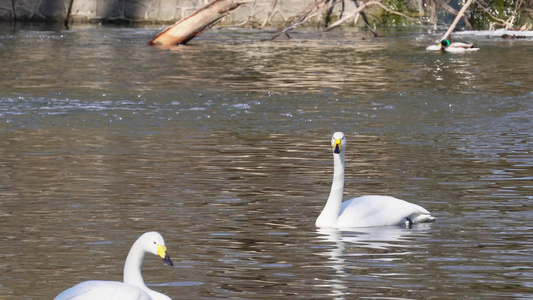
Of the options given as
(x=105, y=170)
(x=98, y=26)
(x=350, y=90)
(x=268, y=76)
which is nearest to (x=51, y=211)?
(x=105, y=170)

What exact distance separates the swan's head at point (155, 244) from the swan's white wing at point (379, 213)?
127 inches

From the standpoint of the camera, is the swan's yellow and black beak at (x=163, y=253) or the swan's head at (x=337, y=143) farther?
the swan's head at (x=337, y=143)

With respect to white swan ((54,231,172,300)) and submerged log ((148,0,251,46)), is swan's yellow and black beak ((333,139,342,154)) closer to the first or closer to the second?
white swan ((54,231,172,300))

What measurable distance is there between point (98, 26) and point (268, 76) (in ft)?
48.9

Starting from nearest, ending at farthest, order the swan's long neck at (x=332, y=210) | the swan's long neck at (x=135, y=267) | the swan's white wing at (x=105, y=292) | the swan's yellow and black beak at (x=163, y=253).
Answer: the swan's white wing at (x=105, y=292) < the swan's yellow and black beak at (x=163, y=253) < the swan's long neck at (x=135, y=267) < the swan's long neck at (x=332, y=210)

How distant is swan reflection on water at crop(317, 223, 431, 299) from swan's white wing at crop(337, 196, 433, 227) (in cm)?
6

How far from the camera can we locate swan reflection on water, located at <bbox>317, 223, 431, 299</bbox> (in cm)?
786

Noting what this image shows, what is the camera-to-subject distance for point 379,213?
960cm

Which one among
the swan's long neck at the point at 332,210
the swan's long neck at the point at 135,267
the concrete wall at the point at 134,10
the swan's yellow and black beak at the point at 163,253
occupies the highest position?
the swan's yellow and black beak at the point at 163,253

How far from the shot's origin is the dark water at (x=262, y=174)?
7.86 metres

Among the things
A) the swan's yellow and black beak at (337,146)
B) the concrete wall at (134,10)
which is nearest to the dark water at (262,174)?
the swan's yellow and black beak at (337,146)

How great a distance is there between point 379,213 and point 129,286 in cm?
375

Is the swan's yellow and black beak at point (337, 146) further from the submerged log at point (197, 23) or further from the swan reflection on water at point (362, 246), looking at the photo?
the submerged log at point (197, 23)

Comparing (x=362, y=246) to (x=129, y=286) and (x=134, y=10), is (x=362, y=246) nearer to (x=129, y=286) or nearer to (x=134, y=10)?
(x=129, y=286)
